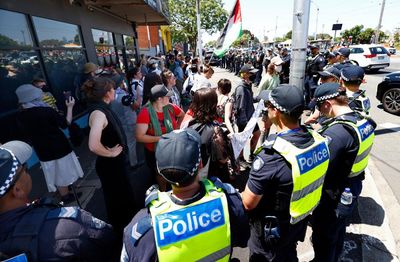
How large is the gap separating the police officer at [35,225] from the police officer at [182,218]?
22 cm

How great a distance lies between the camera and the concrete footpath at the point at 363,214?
2664 millimetres

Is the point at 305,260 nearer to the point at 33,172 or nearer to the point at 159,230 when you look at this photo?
Result: the point at 159,230

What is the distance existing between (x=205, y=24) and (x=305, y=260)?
3336 cm

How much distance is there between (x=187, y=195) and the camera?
131cm

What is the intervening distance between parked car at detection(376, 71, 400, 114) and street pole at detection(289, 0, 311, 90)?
6.17 meters

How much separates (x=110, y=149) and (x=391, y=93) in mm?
8741

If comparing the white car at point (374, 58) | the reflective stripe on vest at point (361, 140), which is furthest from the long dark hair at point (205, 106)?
the white car at point (374, 58)

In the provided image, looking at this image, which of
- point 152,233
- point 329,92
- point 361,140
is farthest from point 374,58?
point 152,233

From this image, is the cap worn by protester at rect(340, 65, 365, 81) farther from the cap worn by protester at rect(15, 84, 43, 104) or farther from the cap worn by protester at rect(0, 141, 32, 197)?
the cap worn by protester at rect(15, 84, 43, 104)

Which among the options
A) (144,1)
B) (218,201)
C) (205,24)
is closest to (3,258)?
(218,201)

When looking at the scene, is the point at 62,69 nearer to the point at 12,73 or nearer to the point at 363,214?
the point at 12,73

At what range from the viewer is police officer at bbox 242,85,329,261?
1652mm

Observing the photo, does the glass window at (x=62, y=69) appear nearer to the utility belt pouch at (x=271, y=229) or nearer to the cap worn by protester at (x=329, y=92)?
the cap worn by protester at (x=329, y=92)

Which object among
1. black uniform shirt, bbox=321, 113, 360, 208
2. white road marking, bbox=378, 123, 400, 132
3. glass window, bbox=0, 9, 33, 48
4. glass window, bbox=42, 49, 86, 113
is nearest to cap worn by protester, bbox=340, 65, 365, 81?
black uniform shirt, bbox=321, 113, 360, 208
